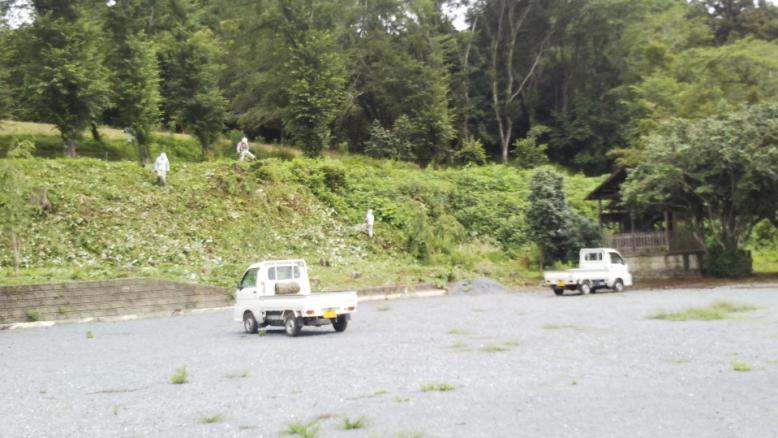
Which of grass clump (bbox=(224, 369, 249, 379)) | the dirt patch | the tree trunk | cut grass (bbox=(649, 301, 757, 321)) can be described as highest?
the tree trunk

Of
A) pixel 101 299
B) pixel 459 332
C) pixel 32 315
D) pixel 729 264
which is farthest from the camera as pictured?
pixel 729 264

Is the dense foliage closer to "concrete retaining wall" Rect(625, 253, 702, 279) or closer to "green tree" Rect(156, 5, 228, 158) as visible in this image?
"green tree" Rect(156, 5, 228, 158)

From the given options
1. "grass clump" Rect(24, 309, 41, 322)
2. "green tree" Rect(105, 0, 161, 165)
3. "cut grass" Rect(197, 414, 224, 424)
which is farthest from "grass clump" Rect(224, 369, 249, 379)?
"green tree" Rect(105, 0, 161, 165)

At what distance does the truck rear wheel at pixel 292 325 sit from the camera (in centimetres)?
1855

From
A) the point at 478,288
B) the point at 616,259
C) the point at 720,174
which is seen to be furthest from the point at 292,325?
the point at 720,174

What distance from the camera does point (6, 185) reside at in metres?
25.3

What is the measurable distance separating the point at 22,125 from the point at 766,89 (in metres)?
44.6

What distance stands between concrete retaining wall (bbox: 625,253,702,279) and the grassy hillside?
488 centimetres

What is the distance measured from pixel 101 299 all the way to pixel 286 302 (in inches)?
339

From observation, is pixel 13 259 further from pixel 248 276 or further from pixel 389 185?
pixel 389 185

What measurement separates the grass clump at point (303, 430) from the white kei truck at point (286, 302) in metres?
9.62

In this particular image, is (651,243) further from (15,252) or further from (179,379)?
(179,379)

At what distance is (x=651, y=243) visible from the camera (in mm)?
35906

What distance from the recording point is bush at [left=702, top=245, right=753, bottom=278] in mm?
33781
